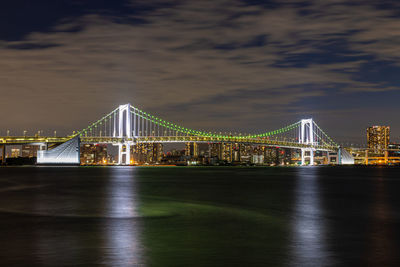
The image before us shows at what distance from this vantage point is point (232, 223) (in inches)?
559

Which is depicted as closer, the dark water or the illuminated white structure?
the dark water

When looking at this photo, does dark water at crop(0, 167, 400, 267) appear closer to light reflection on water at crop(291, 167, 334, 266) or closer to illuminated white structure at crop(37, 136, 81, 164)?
light reflection on water at crop(291, 167, 334, 266)

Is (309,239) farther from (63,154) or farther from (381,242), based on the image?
(63,154)

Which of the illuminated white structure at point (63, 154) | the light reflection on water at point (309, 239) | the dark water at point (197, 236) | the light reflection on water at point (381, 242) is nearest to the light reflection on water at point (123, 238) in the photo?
the dark water at point (197, 236)

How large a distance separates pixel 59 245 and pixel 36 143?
105550 mm

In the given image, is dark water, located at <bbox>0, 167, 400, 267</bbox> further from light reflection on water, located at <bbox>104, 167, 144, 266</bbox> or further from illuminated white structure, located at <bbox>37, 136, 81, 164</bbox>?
illuminated white structure, located at <bbox>37, 136, 81, 164</bbox>

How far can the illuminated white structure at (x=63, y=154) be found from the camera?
10444 centimetres

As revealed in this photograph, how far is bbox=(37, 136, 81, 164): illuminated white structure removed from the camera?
104 m

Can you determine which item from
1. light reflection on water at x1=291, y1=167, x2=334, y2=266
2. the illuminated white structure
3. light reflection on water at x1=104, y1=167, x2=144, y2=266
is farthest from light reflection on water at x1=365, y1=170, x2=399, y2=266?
the illuminated white structure

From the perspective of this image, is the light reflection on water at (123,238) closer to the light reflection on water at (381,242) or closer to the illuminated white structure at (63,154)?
the light reflection on water at (381,242)

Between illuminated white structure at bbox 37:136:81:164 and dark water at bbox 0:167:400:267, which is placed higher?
illuminated white structure at bbox 37:136:81:164

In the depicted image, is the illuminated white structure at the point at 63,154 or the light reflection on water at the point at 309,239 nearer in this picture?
the light reflection on water at the point at 309,239

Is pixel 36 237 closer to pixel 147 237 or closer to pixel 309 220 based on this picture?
pixel 147 237

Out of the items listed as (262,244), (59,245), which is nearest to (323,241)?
(262,244)
